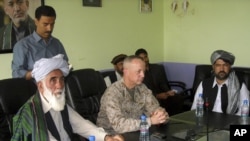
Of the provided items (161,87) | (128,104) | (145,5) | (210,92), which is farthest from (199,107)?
(145,5)

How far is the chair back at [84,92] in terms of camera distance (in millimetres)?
2754

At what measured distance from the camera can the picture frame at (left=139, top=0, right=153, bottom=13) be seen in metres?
4.94

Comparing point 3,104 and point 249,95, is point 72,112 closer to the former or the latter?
point 3,104

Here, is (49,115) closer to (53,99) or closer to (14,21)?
(53,99)

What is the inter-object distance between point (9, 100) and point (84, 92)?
0.81m

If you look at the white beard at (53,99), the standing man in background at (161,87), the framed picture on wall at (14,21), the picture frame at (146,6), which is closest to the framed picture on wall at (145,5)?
the picture frame at (146,6)

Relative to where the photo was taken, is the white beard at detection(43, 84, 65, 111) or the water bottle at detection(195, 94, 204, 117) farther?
the water bottle at detection(195, 94, 204, 117)

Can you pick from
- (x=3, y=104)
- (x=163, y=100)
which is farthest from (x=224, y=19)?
(x=3, y=104)

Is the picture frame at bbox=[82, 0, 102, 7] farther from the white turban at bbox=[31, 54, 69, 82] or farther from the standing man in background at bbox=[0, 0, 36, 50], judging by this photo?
the white turban at bbox=[31, 54, 69, 82]

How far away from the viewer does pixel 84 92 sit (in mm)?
2842

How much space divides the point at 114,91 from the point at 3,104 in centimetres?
82

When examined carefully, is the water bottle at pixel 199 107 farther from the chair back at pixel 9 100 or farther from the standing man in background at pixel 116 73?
the chair back at pixel 9 100

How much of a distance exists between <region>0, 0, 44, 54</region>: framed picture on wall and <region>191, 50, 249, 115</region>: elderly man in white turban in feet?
6.49

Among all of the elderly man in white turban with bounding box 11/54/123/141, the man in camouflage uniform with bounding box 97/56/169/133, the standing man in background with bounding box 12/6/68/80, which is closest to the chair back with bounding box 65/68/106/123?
the man in camouflage uniform with bounding box 97/56/169/133
